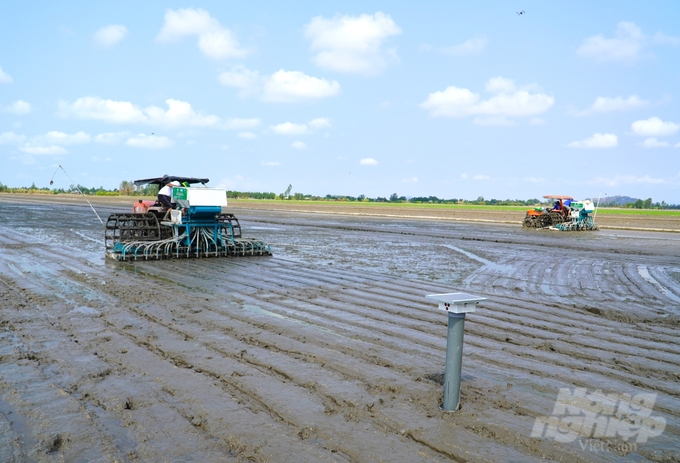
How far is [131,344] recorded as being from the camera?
6074mm

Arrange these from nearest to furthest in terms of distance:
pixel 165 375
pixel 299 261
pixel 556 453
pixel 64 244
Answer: pixel 556 453, pixel 165 375, pixel 299 261, pixel 64 244

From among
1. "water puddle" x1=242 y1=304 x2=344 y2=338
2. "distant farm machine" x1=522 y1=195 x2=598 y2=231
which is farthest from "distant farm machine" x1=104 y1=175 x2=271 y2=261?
"distant farm machine" x1=522 y1=195 x2=598 y2=231

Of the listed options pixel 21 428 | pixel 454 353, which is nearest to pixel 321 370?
pixel 454 353

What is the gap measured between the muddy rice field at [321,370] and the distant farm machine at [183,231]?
7.94 feet

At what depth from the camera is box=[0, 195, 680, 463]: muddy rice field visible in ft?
12.6

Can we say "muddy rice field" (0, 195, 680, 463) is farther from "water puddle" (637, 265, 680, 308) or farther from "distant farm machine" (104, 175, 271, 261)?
"distant farm machine" (104, 175, 271, 261)

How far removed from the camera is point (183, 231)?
14578mm

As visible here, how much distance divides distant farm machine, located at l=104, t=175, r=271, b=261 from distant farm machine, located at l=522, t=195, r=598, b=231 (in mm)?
21786

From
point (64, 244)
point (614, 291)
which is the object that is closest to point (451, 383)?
point (614, 291)

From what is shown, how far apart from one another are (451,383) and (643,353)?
3139 millimetres

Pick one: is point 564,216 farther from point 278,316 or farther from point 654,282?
point 278,316

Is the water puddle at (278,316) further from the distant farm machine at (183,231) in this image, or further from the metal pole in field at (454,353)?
the distant farm machine at (183,231)

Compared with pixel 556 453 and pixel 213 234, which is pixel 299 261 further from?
pixel 556 453

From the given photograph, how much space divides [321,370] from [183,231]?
402 inches
